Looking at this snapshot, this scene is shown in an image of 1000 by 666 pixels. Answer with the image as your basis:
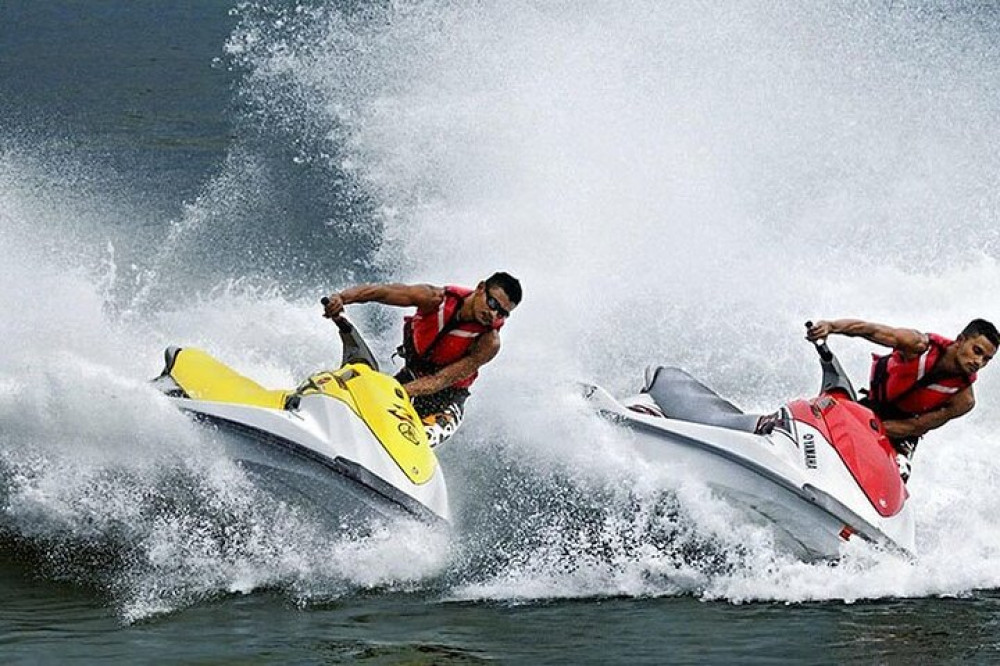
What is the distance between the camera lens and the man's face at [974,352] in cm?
753

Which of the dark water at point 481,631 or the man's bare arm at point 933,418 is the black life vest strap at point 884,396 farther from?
the dark water at point 481,631

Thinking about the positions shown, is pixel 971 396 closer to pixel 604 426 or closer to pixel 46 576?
Result: pixel 604 426

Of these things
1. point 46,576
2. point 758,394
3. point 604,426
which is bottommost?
point 46,576

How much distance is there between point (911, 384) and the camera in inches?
311

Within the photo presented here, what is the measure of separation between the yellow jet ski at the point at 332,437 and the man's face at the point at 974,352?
2.70m

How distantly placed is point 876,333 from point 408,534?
264 cm

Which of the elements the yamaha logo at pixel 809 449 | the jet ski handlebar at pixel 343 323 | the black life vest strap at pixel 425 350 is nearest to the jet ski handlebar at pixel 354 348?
the jet ski handlebar at pixel 343 323

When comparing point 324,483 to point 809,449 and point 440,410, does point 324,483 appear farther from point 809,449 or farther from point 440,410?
point 809,449

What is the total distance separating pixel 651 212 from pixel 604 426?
5252mm

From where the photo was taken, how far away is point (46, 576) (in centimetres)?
673

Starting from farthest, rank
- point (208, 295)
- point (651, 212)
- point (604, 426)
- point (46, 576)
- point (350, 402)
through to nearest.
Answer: point (651, 212), point (208, 295), point (604, 426), point (350, 402), point (46, 576)

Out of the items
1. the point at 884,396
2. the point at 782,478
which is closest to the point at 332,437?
the point at 782,478

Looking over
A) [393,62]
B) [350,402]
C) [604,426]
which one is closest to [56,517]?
[350,402]

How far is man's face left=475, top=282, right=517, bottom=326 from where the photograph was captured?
7.70 m
